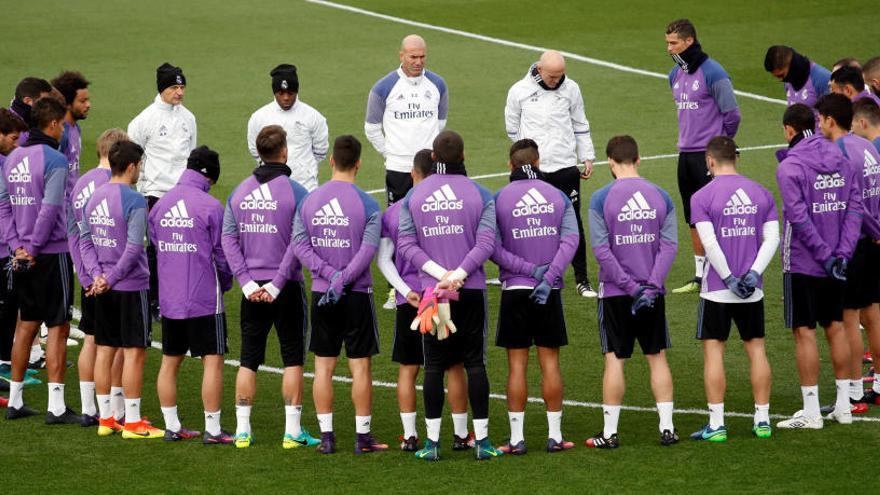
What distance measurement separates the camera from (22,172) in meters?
11.5

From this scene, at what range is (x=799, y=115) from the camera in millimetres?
10836

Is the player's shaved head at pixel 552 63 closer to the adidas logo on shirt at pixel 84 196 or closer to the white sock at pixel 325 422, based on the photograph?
the adidas logo on shirt at pixel 84 196

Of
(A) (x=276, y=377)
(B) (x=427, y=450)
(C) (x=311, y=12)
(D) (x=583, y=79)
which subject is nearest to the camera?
(B) (x=427, y=450)

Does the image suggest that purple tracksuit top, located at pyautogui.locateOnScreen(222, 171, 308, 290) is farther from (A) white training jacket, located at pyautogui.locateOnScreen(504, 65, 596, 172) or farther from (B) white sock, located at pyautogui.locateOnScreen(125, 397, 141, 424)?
(A) white training jacket, located at pyautogui.locateOnScreen(504, 65, 596, 172)

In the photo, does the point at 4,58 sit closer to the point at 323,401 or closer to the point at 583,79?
the point at 583,79

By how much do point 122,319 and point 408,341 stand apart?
2271 millimetres

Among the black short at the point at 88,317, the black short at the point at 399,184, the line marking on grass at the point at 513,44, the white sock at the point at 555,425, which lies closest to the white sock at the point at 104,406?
the black short at the point at 88,317

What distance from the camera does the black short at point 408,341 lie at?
10.3 metres

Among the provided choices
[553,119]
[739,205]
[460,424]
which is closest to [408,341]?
[460,424]

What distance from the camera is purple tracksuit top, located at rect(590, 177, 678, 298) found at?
1011 cm

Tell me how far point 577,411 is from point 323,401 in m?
2.31

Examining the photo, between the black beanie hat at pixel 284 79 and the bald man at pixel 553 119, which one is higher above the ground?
the black beanie hat at pixel 284 79

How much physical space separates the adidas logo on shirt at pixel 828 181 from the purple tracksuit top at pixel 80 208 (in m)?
5.49

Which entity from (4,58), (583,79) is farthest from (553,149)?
(4,58)
